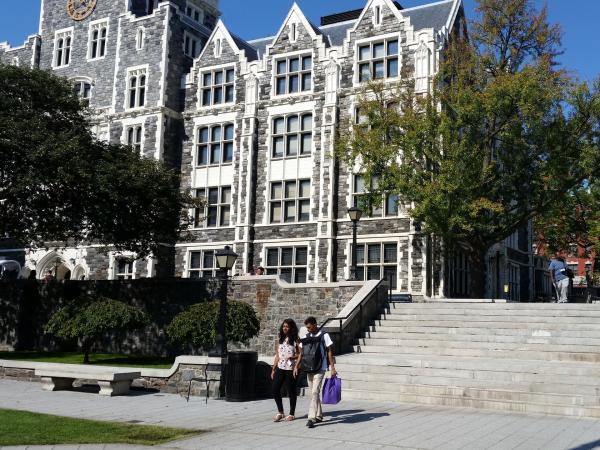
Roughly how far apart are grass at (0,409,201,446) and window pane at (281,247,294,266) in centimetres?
2095

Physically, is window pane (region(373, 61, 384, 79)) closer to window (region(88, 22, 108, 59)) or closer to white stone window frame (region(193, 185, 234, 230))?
white stone window frame (region(193, 185, 234, 230))

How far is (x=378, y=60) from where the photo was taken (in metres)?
32.7

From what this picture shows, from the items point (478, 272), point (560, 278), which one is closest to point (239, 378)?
point (560, 278)

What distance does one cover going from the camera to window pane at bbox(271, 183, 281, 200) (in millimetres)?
34438

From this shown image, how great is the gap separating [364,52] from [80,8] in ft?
64.4

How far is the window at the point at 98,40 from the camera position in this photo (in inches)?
1630

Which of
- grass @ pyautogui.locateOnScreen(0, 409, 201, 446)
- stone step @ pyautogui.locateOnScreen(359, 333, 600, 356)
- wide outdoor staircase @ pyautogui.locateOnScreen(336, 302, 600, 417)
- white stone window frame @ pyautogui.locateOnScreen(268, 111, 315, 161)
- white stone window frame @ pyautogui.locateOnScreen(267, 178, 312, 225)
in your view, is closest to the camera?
grass @ pyautogui.locateOnScreen(0, 409, 201, 446)

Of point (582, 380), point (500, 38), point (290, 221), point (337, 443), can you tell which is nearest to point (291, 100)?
point (290, 221)

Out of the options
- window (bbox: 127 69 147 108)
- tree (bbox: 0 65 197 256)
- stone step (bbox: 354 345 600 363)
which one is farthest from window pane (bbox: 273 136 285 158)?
stone step (bbox: 354 345 600 363)

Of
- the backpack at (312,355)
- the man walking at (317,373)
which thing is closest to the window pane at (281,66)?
the man walking at (317,373)

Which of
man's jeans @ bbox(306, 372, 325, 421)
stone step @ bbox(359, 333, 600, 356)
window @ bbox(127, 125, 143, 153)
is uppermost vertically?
window @ bbox(127, 125, 143, 153)

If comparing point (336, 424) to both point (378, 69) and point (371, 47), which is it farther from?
point (371, 47)

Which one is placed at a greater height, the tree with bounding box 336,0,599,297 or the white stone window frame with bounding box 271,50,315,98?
the white stone window frame with bounding box 271,50,315,98

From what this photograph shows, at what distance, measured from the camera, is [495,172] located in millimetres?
27531
